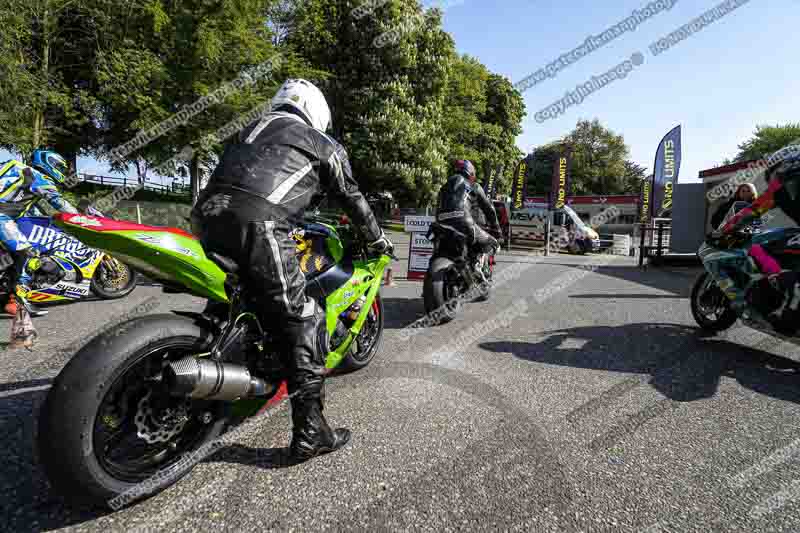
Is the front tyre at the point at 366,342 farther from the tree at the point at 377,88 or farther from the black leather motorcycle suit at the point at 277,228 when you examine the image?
the tree at the point at 377,88

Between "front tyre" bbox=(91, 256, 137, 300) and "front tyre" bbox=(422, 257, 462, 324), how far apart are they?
13.4 feet

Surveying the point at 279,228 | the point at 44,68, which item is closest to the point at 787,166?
the point at 279,228

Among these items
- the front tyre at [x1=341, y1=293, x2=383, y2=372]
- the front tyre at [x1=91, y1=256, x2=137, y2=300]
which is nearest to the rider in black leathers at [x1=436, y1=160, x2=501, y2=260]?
the front tyre at [x1=341, y1=293, x2=383, y2=372]

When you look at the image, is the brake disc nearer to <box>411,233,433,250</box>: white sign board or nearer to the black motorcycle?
the black motorcycle

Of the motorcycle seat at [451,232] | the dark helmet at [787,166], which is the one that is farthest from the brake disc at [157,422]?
the dark helmet at [787,166]

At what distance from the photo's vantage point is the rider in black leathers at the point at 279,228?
203cm

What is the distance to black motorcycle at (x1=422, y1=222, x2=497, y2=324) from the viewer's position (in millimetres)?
4879

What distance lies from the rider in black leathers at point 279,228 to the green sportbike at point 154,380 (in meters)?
0.11

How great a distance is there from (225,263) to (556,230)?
20.2m

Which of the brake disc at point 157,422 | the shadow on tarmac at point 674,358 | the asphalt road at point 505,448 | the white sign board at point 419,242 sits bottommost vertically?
the shadow on tarmac at point 674,358

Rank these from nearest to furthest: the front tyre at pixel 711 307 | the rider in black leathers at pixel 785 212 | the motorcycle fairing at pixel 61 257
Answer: the rider in black leathers at pixel 785 212, the front tyre at pixel 711 307, the motorcycle fairing at pixel 61 257

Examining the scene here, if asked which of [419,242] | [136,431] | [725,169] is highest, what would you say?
[725,169]

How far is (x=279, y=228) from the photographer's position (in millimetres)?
2119

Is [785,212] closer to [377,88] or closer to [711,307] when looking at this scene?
[711,307]
